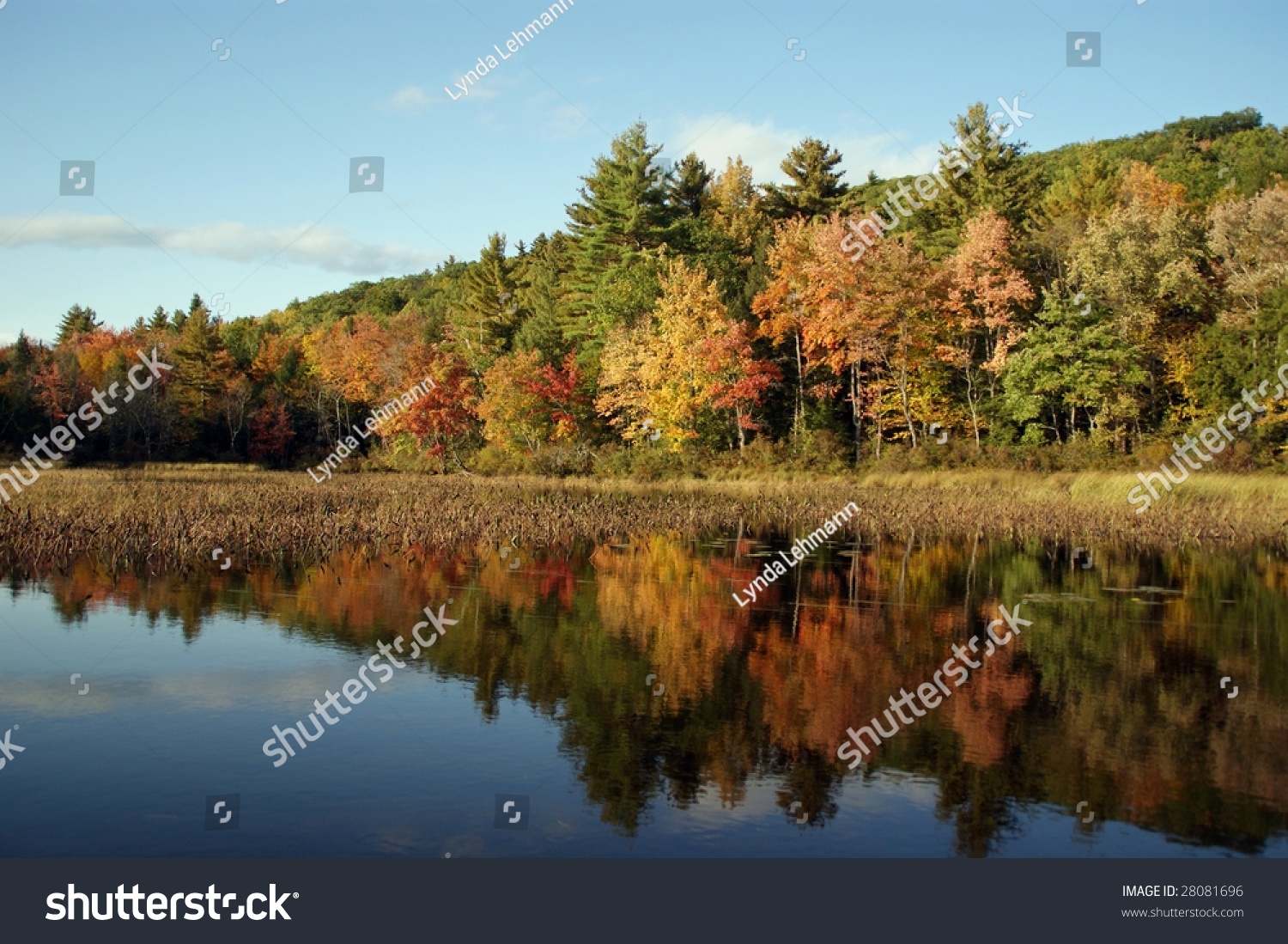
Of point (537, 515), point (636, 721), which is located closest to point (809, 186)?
point (537, 515)

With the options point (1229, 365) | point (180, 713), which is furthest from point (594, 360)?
point (180, 713)

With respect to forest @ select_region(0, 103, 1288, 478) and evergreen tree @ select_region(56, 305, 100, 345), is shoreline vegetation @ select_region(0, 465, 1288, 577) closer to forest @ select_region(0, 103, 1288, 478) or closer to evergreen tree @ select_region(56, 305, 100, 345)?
forest @ select_region(0, 103, 1288, 478)

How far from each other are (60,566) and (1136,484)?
94.9 ft

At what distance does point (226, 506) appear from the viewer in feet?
84.6

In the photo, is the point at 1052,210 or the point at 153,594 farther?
the point at 1052,210

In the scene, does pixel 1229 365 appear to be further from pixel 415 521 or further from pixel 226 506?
pixel 226 506

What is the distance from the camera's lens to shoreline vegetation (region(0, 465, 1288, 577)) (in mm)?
21234

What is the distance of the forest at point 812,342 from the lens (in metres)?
43.5

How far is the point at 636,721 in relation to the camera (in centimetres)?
1030

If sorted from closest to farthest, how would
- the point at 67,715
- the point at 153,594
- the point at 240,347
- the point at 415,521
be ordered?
1. the point at 67,715
2. the point at 153,594
3. the point at 415,521
4. the point at 240,347

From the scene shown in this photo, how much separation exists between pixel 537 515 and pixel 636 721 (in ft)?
56.5

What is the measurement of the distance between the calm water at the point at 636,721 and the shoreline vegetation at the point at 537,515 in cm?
346

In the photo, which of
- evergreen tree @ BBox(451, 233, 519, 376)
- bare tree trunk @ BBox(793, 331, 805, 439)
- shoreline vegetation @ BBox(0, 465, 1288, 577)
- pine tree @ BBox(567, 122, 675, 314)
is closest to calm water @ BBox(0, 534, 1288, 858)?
shoreline vegetation @ BBox(0, 465, 1288, 577)

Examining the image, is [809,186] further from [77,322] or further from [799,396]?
[77,322]
